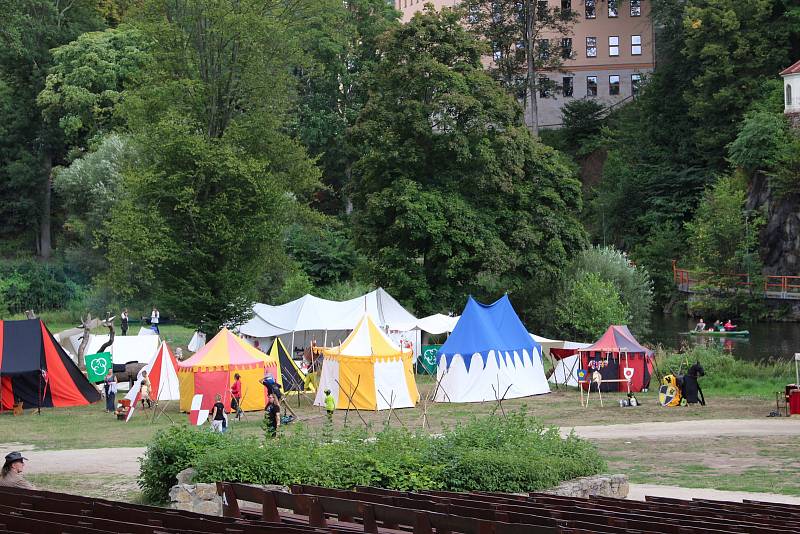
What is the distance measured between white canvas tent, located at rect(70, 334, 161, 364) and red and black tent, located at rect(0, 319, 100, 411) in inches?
165

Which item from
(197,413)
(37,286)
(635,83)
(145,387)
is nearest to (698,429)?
(197,413)

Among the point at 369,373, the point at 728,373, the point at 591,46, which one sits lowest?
the point at 728,373

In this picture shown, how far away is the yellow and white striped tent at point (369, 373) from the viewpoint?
3183 centimetres

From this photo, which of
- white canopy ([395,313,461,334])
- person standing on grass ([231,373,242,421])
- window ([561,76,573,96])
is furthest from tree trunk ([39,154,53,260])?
person standing on grass ([231,373,242,421])

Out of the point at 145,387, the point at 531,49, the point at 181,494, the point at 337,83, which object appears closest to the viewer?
the point at 181,494

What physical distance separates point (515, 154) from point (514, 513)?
122ft

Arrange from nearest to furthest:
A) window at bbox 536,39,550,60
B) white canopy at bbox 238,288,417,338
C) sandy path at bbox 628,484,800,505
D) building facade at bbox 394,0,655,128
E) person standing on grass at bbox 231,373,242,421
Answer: sandy path at bbox 628,484,800,505, person standing on grass at bbox 231,373,242,421, white canopy at bbox 238,288,417,338, window at bbox 536,39,550,60, building facade at bbox 394,0,655,128

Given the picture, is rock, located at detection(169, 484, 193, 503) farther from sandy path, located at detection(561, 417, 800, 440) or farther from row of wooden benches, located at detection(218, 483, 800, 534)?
sandy path, located at detection(561, 417, 800, 440)

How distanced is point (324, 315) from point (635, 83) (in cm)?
5095

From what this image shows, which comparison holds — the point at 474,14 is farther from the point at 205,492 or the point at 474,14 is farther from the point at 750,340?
the point at 205,492

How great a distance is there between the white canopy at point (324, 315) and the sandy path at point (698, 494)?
73.6 feet

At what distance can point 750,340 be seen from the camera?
175ft

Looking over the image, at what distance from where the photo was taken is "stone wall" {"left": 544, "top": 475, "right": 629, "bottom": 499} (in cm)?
1614

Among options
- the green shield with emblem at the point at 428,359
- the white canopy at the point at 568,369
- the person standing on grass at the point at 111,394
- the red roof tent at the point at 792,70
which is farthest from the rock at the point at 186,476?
the red roof tent at the point at 792,70
